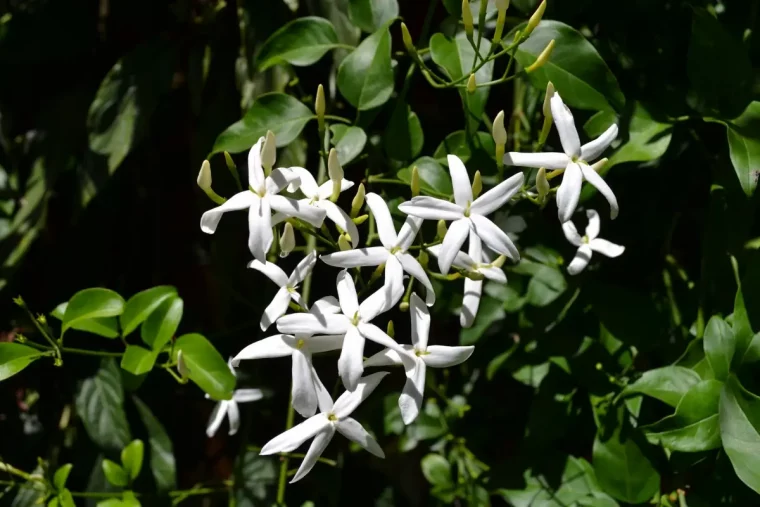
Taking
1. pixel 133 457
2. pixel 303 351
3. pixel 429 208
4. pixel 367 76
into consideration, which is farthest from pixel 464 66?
pixel 133 457

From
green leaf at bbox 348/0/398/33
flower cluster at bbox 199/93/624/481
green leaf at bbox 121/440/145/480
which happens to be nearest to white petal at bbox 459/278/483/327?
flower cluster at bbox 199/93/624/481

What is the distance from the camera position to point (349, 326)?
51 centimetres

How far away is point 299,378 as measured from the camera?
503mm

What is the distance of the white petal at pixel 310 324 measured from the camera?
1.61 feet

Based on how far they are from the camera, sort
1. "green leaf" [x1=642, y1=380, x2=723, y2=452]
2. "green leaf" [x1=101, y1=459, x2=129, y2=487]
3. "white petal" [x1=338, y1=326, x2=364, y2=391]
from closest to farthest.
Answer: "white petal" [x1=338, y1=326, x2=364, y2=391], "green leaf" [x1=642, y1=380, x2=723, y2=452], "green leaf" [x1=101, y1=459, x2=129, y2=487]

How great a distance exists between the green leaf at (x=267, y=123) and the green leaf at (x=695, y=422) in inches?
16.4

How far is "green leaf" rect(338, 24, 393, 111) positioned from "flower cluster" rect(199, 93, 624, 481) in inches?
4.8

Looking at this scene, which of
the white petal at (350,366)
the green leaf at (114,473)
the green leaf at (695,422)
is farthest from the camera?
the green leaf at (114,473)

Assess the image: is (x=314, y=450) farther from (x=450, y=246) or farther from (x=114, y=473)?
(x=114, y=473)

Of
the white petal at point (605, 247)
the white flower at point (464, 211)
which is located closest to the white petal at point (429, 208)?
the white flower at point (464, 211)

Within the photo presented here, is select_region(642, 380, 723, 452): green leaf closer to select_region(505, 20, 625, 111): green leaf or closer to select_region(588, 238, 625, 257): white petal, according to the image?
select_region(588, 238, 625, 257): white petal

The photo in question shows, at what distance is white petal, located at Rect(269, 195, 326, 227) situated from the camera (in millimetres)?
499

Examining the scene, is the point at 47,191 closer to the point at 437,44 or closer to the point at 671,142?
the point at 437,44

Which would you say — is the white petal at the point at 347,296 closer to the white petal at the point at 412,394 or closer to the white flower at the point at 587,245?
the white petal at the point at 412,394
